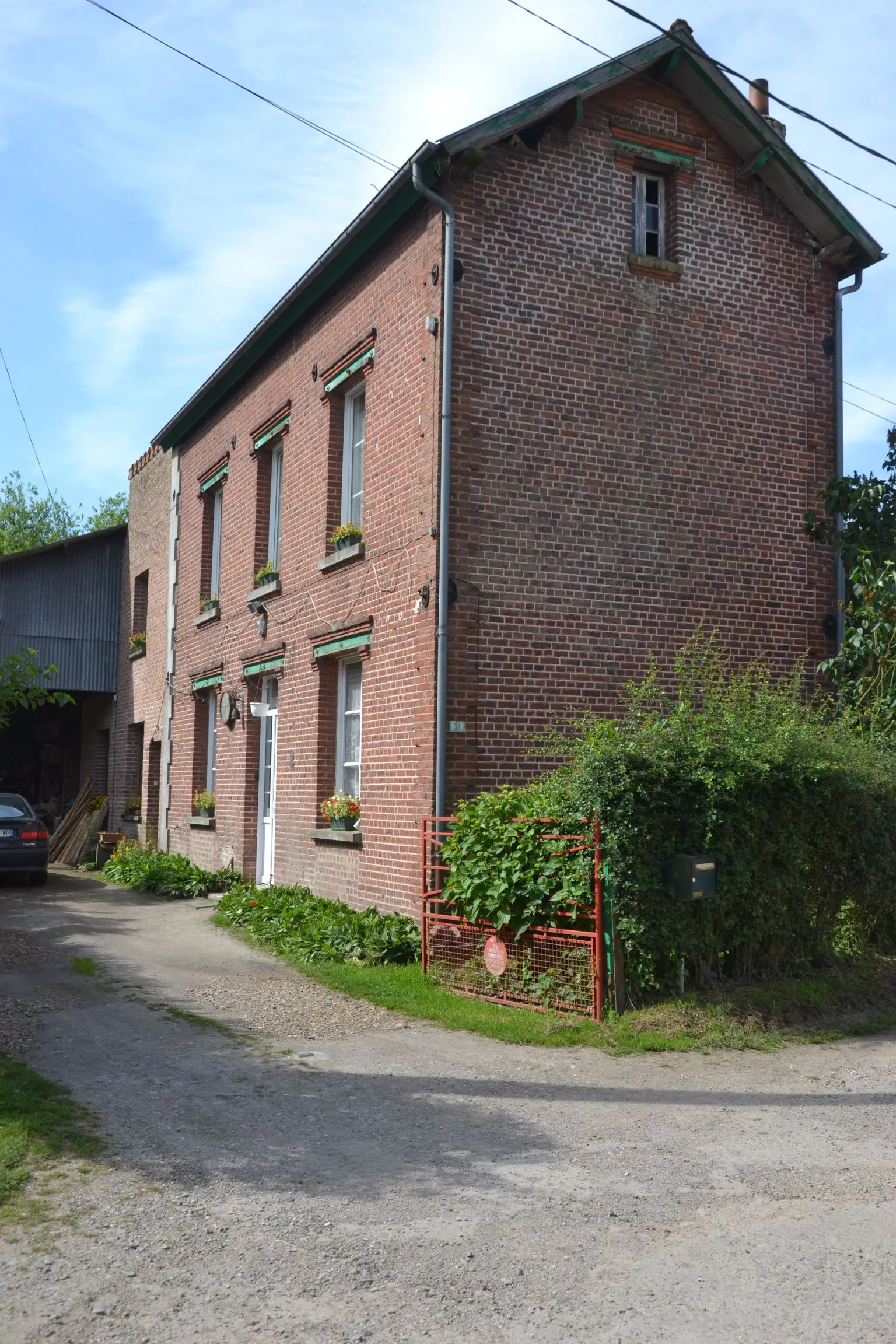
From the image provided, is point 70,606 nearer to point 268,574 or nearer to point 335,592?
point 268,574

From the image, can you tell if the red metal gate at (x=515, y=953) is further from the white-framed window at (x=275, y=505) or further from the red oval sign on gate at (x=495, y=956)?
the white-framed window at (x=275, y=505)

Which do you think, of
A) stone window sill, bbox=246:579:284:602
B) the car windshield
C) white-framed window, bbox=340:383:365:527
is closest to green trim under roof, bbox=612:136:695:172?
white-framed window, bbox=340:383:365:527

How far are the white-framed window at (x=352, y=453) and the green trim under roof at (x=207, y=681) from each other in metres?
4.42

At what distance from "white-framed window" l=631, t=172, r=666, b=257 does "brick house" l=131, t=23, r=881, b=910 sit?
1.0 inches

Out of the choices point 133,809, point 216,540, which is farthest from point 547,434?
point 133,809

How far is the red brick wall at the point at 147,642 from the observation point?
68.9 ft

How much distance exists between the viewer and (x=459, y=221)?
37.0ft

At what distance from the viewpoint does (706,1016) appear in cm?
812

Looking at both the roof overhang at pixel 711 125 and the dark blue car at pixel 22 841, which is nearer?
the roof overhang at pixel 711 125

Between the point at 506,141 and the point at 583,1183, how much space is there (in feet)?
31.8

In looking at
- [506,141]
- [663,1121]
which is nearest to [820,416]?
[506,141]

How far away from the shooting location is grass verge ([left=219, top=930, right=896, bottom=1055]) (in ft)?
25.8

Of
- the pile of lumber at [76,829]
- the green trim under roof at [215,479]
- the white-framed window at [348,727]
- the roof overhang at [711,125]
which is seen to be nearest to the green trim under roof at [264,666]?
the white-framed window at [348,727]

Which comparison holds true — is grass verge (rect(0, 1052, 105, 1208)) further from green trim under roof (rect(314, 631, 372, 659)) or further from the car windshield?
the car windshield
